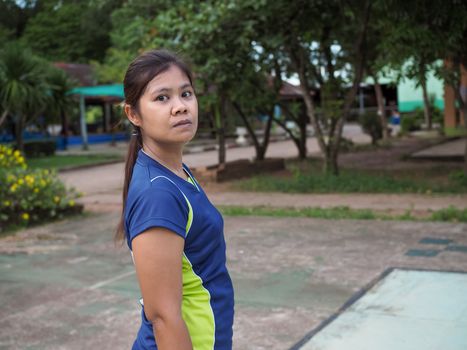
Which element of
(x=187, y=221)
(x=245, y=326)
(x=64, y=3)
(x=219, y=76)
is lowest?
(x=245, y=326)

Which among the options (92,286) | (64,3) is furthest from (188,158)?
(64,3)

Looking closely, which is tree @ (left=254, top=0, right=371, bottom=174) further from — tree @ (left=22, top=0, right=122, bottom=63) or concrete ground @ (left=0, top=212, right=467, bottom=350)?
tree @ (left=22, top=0, right=122, bottom=63)

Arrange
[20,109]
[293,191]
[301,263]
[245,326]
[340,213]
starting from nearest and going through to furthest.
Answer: [245,326]
[301,263]
[340,213]
[293,191]
[20,109]

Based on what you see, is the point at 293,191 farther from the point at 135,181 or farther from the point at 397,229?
the point at 135,181

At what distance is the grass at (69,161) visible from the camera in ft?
71.7

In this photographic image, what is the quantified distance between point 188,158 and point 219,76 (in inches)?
427

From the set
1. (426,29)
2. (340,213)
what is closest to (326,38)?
(426,29)

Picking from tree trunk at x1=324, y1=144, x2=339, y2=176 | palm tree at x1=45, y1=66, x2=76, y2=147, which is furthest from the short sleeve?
palm tree at x1=45, y1=66, x2=76, y2=147

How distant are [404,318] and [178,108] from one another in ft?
10.9

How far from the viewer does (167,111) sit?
1.98m

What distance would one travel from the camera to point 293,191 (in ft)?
40.2

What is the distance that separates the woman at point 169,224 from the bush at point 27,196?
7560 mm

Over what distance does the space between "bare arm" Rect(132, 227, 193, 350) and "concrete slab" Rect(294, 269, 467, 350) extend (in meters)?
2.59

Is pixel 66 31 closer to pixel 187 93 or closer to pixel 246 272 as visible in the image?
pixel 246 272
